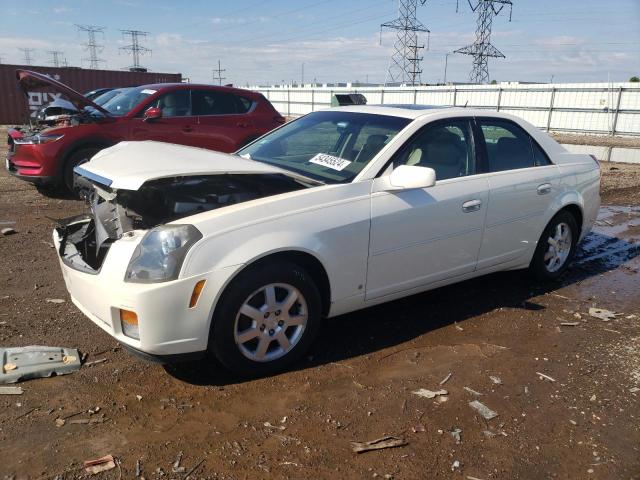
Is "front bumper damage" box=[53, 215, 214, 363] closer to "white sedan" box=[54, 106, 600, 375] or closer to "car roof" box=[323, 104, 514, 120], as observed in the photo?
"white sedan" box=[54, 106, 600, 375]

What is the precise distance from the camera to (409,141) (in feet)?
12.6

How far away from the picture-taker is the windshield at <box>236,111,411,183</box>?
3775 millimetres

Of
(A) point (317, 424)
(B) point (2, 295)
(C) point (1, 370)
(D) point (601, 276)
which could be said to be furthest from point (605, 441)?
(B) point (2, 295)

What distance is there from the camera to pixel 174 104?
8.42 metres

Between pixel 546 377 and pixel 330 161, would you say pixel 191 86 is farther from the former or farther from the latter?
pixel 546 377

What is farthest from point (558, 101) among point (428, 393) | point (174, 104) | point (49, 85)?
point (428, 393)

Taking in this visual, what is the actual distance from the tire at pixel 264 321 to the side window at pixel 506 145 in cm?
204

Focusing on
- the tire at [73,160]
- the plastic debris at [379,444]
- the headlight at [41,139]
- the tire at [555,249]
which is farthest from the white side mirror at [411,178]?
the headlight at [41,139]

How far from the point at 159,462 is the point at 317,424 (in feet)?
2.72

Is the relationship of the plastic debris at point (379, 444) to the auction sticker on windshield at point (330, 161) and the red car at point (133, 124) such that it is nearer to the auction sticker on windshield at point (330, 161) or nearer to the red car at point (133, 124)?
the auction sticker on windshield at point (330, 161)

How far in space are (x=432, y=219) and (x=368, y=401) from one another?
1.40m

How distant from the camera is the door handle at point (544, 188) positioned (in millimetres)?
4602

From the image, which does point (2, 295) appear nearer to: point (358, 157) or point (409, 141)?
point (358, 157)

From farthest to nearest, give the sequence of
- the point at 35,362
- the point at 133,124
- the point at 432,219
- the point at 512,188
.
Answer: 1. the point at 133,124
2. the point at 512,188
3. the point at 432,219
4. the point at 35,362
